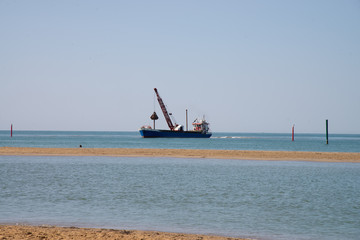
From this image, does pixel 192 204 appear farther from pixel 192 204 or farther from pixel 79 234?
pixel 79 234

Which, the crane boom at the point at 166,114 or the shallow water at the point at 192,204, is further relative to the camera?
the crane boom at the point at 166,114

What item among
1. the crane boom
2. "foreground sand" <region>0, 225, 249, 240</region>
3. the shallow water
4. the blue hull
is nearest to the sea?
the shallow water

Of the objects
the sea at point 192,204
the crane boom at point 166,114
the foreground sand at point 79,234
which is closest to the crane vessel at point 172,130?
the crane boom at point 166,114

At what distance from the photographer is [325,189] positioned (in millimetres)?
23156

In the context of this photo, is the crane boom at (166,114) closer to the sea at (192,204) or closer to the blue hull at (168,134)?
the blue hull at (168,134)

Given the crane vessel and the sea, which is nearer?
the sea

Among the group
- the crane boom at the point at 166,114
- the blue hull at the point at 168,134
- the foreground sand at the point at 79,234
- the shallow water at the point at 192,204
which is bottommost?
the shallow water at the point at 192,204

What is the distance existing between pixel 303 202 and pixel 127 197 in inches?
307


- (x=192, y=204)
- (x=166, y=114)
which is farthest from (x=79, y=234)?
(x=166, y=114)

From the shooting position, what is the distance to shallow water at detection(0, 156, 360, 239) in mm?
13508

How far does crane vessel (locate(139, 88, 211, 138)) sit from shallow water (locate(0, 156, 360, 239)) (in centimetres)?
11288

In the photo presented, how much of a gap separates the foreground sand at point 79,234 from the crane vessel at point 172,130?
12773 cm

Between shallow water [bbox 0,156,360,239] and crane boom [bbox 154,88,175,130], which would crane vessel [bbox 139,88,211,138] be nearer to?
crane boom [bbox 154,88,175,130]

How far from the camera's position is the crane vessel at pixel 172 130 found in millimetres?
140625
